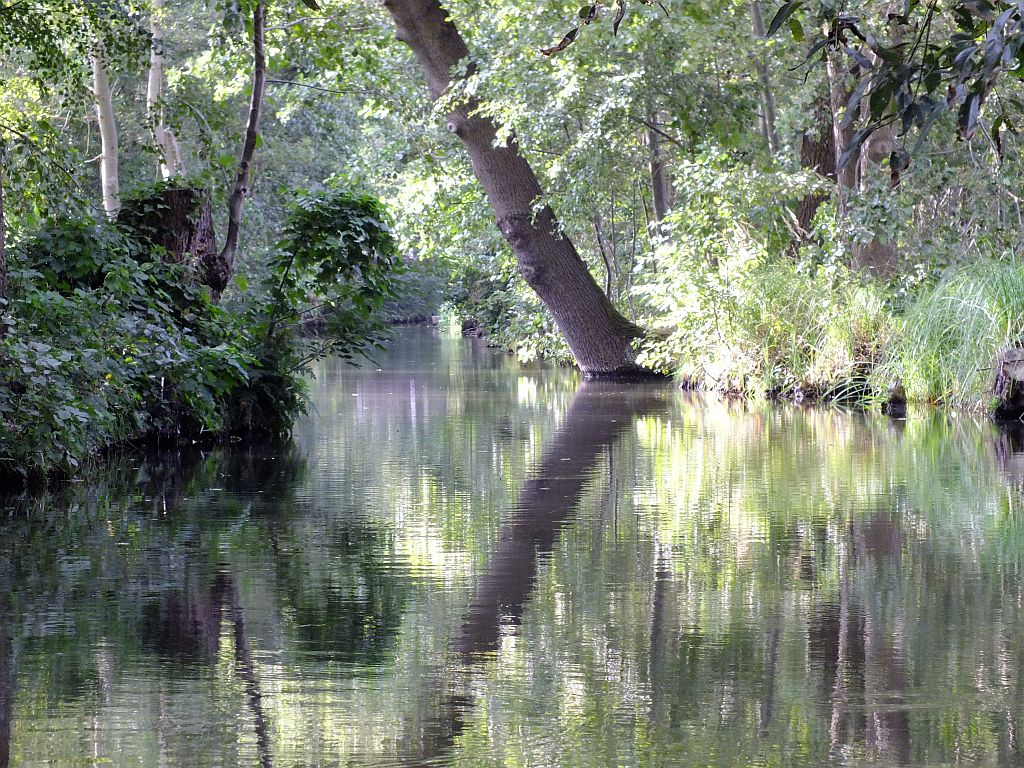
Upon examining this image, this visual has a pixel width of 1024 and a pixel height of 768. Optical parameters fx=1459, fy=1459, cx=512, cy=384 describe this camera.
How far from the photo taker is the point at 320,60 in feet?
47.2

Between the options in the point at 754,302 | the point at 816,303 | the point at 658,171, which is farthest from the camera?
the point at 658,171

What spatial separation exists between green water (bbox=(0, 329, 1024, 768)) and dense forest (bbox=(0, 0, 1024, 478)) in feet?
4.68

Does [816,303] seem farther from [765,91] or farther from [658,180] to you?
[658,180]

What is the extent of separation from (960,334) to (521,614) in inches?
398

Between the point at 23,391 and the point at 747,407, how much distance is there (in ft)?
27.5

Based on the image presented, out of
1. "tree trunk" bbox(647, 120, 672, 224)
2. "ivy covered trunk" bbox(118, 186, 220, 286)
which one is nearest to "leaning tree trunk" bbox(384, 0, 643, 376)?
"tree trunk" bbox(647, 120, 672, 224)

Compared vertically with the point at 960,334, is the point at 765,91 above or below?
above

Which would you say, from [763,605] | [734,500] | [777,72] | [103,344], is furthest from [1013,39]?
[777,72]

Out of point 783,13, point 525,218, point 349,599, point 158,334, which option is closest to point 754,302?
point 525,218

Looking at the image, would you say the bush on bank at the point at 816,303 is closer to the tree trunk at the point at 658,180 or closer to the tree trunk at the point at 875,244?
the tree trunk at the point at 875,244

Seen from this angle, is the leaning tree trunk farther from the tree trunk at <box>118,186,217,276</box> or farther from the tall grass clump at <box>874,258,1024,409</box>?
the tree trunk at <box>118,186,217,276</box>

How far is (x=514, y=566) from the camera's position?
5.35m

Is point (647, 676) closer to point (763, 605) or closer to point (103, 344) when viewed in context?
point (763, 605)

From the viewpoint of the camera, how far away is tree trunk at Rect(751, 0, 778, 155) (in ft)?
64.2
